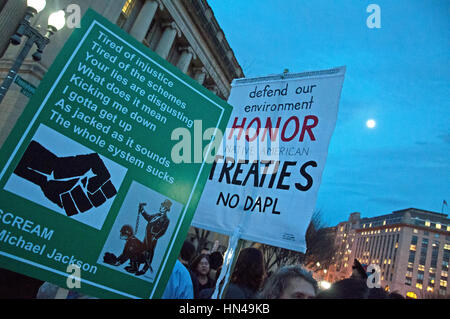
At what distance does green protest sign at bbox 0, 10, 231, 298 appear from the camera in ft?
5.09

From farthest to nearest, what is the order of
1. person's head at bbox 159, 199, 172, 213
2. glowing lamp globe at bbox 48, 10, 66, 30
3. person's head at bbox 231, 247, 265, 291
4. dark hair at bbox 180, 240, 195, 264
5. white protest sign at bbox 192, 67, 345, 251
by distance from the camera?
glowing lamp globe at bbox 48, 10, 66, 30
dark hair at bbox 180, 240, 195, 264
person's head at bbox 231, 247, 265, 291
white protest sign at bbox 192, 67, 345, 251
person's head at bbox 159, 199, 172, 213

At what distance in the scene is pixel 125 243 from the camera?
183 cm

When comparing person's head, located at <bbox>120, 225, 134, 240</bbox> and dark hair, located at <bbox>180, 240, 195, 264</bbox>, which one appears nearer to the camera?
person's head, located at <bbox>120, 225, 134, 240</bbox>

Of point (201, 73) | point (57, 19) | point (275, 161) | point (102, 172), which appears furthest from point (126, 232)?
point (201, 73)

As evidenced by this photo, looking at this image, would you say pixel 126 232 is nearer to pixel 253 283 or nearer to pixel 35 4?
pixel 253 283

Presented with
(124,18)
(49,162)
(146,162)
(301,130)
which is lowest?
(49,162)

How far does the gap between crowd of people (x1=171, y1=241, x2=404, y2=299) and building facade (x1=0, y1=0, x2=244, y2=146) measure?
29.7ft

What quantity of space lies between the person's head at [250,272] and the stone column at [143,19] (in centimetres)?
1622

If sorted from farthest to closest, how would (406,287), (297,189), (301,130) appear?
(406,287) < (301,130) < (297,189)

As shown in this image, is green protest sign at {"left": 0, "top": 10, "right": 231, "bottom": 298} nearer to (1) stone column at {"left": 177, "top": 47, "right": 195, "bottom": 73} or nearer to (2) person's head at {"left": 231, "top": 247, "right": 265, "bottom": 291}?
(2) person's head at {"left": 231, "top": 247, "right": 265, "bottom": 291}

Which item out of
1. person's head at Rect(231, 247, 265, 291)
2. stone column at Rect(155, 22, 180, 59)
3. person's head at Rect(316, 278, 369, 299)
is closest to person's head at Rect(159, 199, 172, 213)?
person's head at Rect(316, 278, 369, 299)
